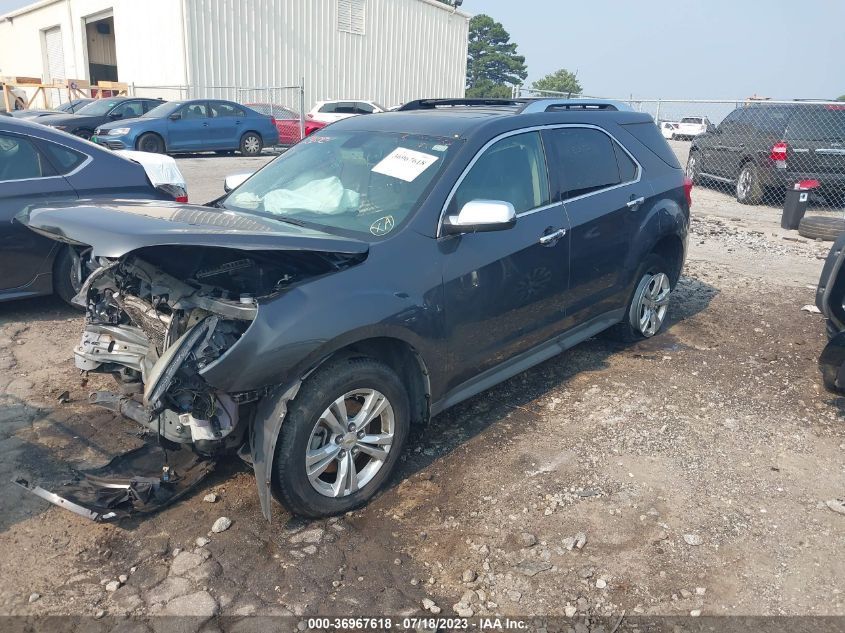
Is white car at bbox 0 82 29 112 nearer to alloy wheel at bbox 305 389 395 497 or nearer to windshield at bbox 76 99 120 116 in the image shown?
windshield at bbox 76 99 120 116

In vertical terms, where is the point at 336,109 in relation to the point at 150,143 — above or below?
above

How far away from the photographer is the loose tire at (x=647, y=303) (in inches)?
212

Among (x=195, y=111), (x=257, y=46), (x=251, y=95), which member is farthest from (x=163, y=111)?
(x=257, y=46)

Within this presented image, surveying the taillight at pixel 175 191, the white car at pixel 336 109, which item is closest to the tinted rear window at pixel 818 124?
the taillight at pixel 175 191

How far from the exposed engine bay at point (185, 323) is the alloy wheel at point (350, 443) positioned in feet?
1.20

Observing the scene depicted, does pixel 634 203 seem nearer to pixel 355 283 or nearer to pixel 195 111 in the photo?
pixel 355 283

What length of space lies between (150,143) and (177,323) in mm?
16097

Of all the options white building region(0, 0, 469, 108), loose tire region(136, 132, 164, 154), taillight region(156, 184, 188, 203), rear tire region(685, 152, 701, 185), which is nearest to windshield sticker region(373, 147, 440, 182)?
taillight region(156, 184, 188, 203)

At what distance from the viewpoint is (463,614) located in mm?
2760

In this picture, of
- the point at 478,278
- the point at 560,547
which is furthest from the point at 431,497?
the point at 478,278

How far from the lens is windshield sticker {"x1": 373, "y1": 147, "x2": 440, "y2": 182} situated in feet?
12.6

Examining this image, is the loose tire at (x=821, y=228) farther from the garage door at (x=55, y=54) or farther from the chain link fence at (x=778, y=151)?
the garage door at (x=55, y=54)

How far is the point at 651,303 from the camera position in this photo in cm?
563

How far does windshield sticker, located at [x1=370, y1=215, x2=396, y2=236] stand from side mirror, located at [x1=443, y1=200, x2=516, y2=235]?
0.29 m
